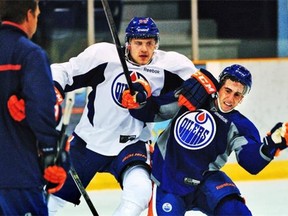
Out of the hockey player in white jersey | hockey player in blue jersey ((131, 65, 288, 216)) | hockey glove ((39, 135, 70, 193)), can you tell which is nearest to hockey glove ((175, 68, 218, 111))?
hockey player in blue jersey ((131, 65, 288, 216))

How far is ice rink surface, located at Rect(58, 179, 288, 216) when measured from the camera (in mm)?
4402

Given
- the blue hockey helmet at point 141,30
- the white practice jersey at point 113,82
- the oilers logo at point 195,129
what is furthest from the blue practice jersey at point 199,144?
the blue hockey helmet at point 141,30

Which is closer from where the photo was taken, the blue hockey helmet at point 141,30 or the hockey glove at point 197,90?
the hockey glove at point 197,90

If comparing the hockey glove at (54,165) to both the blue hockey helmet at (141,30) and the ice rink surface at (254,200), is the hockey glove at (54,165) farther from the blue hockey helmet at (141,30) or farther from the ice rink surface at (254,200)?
the ice rink surface at (254,200)

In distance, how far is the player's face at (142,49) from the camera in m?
3.61

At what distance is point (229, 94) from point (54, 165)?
1072 mm

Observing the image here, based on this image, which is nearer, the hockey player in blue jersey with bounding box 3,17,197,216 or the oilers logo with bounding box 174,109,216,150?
the oilers logo with bounding box 174,109,216,150

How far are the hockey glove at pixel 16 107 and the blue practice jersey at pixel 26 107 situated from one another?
2 centimetres

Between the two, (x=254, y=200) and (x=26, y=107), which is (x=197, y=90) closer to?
(x=26, y=107)

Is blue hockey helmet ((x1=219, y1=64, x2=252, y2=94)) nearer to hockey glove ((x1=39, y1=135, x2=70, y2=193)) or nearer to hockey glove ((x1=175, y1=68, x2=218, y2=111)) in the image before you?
hockey glove ((x1=175, y1=68, x2=218, y2=111))

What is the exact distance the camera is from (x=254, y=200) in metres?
4.69

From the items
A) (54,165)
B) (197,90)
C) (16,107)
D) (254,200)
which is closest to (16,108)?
(16,107)

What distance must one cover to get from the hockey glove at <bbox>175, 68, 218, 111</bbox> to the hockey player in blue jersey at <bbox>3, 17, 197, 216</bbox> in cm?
19

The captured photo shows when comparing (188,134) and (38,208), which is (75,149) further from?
(38,208)
